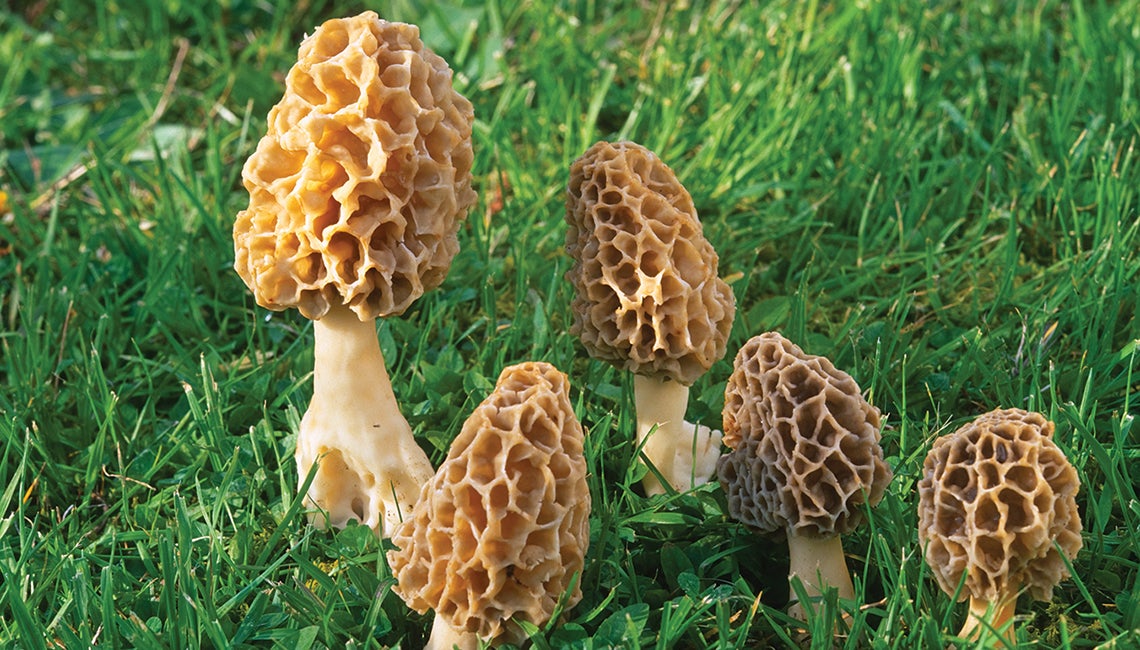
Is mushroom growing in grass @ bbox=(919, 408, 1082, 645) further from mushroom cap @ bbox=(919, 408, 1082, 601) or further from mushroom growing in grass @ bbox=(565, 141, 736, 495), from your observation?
mushroom growing in grass @ bbox=(565, 141, 736, 495)

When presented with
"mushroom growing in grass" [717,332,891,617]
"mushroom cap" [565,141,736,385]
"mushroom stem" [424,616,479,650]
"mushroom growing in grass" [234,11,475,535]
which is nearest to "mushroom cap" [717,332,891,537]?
"mushroom growing in grass" [717,332,891,617]

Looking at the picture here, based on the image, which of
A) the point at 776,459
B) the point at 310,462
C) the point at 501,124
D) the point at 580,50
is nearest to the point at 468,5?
the point at 580,50

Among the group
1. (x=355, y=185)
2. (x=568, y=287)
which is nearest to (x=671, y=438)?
(x=568, y=287)

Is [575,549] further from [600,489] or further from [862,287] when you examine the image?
[862,287]

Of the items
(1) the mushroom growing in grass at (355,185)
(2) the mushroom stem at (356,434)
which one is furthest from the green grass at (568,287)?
(1) the mushroom growing in grass at (355,185)

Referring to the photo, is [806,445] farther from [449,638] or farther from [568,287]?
[568,287]

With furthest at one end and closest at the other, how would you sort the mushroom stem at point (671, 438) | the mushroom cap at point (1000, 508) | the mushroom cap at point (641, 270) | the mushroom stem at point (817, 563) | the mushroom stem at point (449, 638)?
the mushroom stem at point (671, 438) → the mushroom cap at point (641, 270) → the mushroom stem at point (817, 563) → the mushroom stem at point (449, 638) → the mushroom cap at point (1000, 508)

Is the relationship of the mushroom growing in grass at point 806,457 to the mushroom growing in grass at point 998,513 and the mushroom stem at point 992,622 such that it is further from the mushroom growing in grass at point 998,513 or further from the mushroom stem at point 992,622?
the mushroom stem at point 992,622
